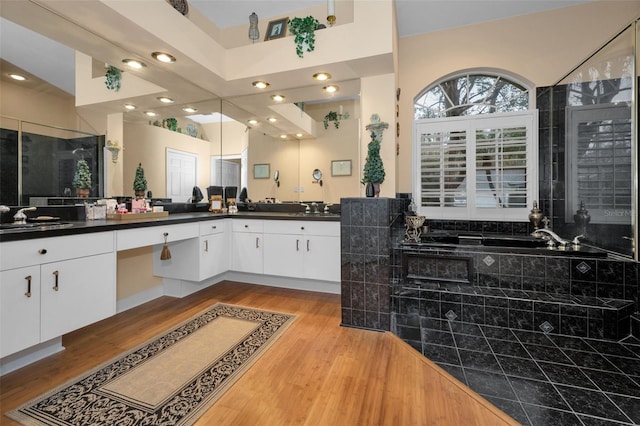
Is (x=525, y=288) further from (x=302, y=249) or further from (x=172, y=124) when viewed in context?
(x=172, y=124)

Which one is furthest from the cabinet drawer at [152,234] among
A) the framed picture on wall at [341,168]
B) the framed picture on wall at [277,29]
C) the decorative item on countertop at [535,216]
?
the decorative item on countertop at [535,216]

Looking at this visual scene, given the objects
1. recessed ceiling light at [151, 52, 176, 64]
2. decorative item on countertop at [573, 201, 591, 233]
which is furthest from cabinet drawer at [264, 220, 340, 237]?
decorative item on countertop at [573, 201, 591, 233]

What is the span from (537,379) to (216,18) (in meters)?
4.24

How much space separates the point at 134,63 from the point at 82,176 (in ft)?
3.79

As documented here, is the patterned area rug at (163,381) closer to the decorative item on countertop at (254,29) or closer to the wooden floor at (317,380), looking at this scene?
the wooden floor at (317,380)

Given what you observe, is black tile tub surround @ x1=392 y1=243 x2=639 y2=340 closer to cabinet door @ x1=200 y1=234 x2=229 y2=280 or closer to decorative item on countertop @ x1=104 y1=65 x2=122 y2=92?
cabinet door @ x1=200 y1=234 x2=229 y2=280

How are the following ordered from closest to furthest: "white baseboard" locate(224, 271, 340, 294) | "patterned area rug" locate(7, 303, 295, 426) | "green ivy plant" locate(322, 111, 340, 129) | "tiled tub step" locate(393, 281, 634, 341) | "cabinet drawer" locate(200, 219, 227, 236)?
"patterned area rug" locate(7, 303, 295, 426) → "tiled tub step" locate(393, 281, 634, 341) → "cabinet drawer" locate(200, 219, 227, 236) → "white baseboard" locate(224, 271, 340, 294) → "green ivy plant" locate(322, 111, 340, 129)

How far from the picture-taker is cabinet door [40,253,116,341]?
5.53ft

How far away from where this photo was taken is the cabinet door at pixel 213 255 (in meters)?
2.97

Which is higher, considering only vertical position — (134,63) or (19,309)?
(134,63)

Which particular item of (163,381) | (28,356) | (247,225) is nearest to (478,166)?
(247,225)

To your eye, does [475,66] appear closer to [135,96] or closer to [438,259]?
[438,259]

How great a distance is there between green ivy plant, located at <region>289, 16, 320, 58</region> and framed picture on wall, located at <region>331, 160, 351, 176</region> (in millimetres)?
1196

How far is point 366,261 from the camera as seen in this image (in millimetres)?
2428
